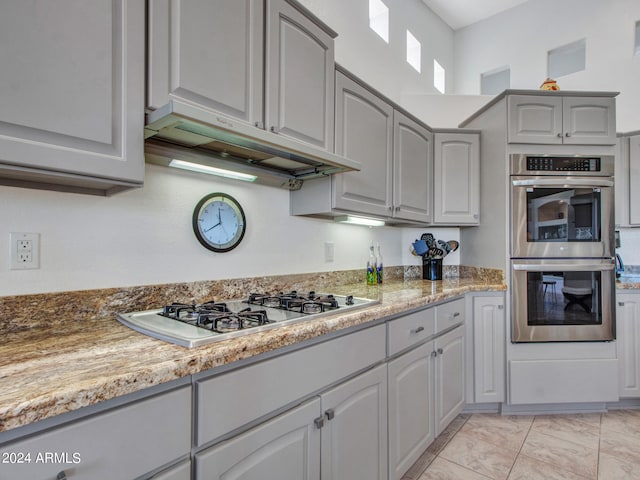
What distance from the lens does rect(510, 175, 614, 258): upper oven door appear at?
2.43m

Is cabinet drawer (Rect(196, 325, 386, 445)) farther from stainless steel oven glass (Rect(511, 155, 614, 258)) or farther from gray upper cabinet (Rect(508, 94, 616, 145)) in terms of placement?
gray upper cabinet (Rect(508, 94, 616, 145))

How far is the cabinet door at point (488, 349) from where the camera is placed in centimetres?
245

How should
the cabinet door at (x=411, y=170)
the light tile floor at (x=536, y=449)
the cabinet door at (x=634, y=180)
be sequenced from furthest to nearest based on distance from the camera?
the cabinet door at (x=634, y=180)
the cabinet door at (x=411, y=170)
the light tile floor at (x=536, y=449)

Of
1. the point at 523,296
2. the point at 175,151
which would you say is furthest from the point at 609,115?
the point at 175,151

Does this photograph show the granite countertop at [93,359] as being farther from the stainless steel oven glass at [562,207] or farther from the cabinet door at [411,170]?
the stainless steel oven glass at [562,207]

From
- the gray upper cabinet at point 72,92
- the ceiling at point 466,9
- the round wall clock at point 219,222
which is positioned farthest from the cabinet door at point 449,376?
the ceiling at point 466,9

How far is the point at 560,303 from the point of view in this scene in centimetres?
244

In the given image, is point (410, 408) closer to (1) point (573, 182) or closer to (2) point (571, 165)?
(1) point (573, 182)

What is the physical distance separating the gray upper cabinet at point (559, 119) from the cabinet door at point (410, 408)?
171 centimetres

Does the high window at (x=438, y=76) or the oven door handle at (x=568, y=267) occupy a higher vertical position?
the high window at (x=438, y=76)

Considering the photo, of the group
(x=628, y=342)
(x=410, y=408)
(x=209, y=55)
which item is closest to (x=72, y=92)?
(x=209, y=55)

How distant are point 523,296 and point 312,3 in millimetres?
2474

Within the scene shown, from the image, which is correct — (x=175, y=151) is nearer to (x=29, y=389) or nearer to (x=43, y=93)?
(x=43, y=93)

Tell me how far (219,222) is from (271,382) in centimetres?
84
